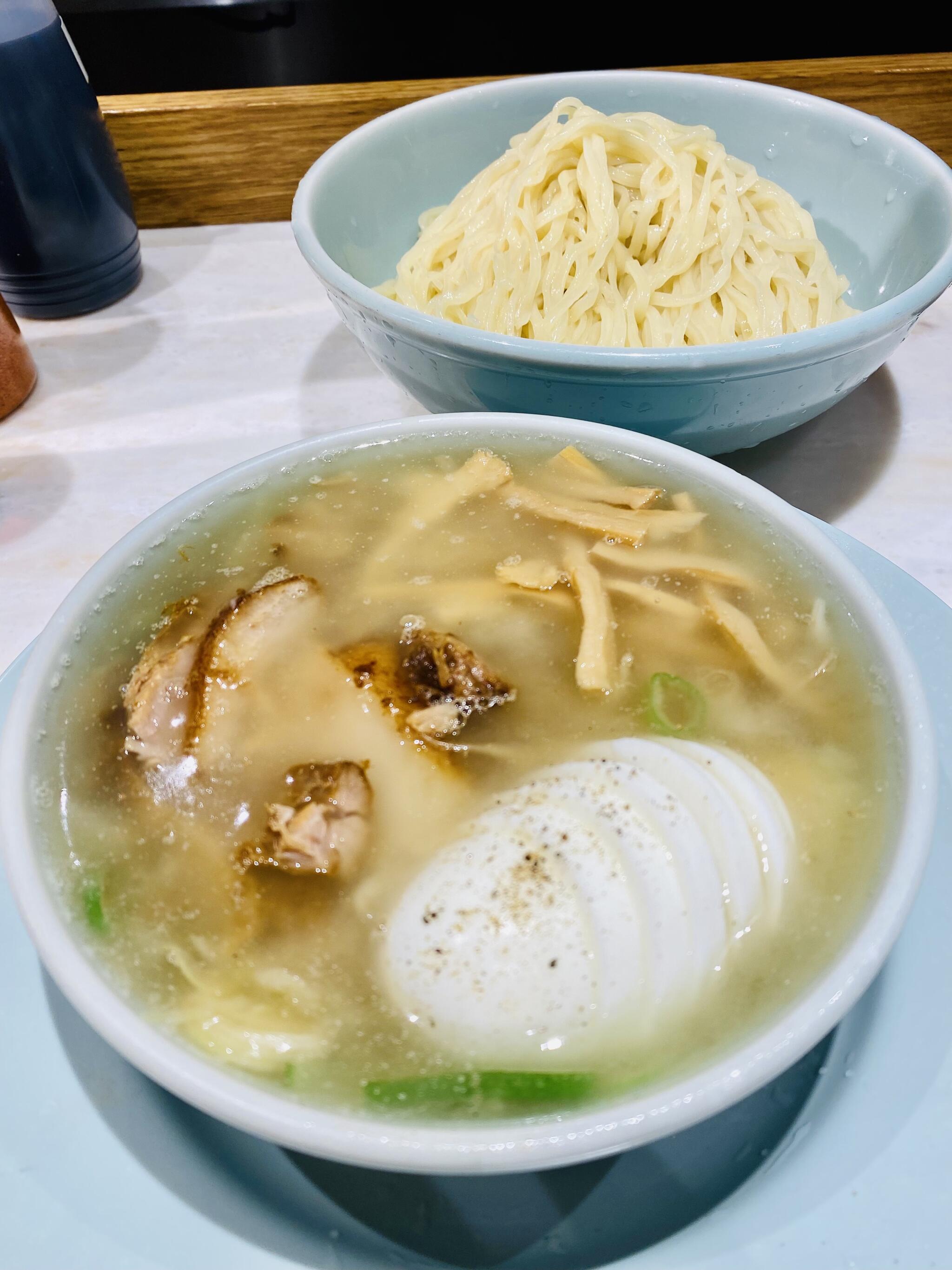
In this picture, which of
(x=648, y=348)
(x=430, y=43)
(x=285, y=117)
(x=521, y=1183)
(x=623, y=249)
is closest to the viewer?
(x=521, y=1183)

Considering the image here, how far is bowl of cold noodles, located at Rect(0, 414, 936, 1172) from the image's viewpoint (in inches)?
27.0

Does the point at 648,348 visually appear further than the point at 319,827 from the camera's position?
Yes

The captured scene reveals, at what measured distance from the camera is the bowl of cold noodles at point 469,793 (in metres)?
0.69

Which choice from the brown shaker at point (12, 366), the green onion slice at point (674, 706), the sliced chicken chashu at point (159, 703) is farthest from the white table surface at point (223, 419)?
the green onion slice at point (674, 706)

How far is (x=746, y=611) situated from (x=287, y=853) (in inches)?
19.8

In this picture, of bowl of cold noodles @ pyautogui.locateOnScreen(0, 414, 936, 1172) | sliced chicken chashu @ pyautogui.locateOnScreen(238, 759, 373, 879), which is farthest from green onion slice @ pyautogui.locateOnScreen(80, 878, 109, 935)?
sliced chicken chashu @ pyautogui.locateOnScreen(238, 759, 373, 879)

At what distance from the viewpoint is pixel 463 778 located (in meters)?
0.87

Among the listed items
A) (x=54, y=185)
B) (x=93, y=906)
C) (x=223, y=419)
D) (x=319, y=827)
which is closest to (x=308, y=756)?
(x=319, y=827)

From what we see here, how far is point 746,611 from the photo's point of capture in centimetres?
98

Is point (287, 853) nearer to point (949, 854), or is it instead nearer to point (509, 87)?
point (949, 854)

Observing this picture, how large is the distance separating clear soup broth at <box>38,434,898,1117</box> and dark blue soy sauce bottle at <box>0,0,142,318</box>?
1.00 meters

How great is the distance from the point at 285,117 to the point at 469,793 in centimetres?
164

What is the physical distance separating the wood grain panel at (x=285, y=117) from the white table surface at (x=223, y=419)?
15 cm

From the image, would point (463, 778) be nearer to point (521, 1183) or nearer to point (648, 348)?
point (521, 1183)
